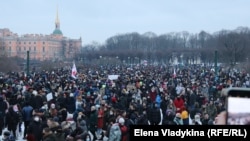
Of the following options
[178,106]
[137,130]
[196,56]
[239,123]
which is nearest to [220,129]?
[239,123]

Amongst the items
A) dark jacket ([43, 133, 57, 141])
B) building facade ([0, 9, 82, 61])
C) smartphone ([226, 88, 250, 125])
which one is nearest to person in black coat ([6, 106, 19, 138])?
dark jacket ([43, 133, 57, 141])

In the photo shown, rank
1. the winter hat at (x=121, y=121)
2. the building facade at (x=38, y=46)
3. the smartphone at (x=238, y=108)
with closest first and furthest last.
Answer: the smartphone at (x=238, y=108) → the winter hat at (x=121, y=121) → the building facade at (x=38, y=46)

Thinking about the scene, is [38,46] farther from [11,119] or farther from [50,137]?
[50,137]

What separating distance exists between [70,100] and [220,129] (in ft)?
41.2

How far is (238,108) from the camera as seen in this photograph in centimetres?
224

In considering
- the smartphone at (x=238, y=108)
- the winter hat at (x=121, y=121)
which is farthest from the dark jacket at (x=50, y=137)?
the smartphone at (x=238, y=108)

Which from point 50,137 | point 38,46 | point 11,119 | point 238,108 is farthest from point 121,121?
point 38,46

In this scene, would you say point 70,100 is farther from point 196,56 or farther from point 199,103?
point 196,56

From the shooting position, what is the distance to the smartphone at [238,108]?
7.29 feet

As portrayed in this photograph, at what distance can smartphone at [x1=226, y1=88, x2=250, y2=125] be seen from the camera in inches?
87.4

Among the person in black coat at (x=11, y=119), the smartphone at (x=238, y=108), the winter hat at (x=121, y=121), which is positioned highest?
the smartphone at (x=238, y=108)

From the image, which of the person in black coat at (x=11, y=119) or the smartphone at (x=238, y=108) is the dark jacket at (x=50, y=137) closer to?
the person in black coat at (x=11, y=119)

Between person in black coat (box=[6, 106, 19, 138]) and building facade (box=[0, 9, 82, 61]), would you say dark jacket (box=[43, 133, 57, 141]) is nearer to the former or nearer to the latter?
person in black coat (box=[6, 106, 19, 138])

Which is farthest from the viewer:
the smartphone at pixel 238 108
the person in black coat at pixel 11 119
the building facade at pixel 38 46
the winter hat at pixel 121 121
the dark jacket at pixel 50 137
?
the building facade at pixel 38 46
